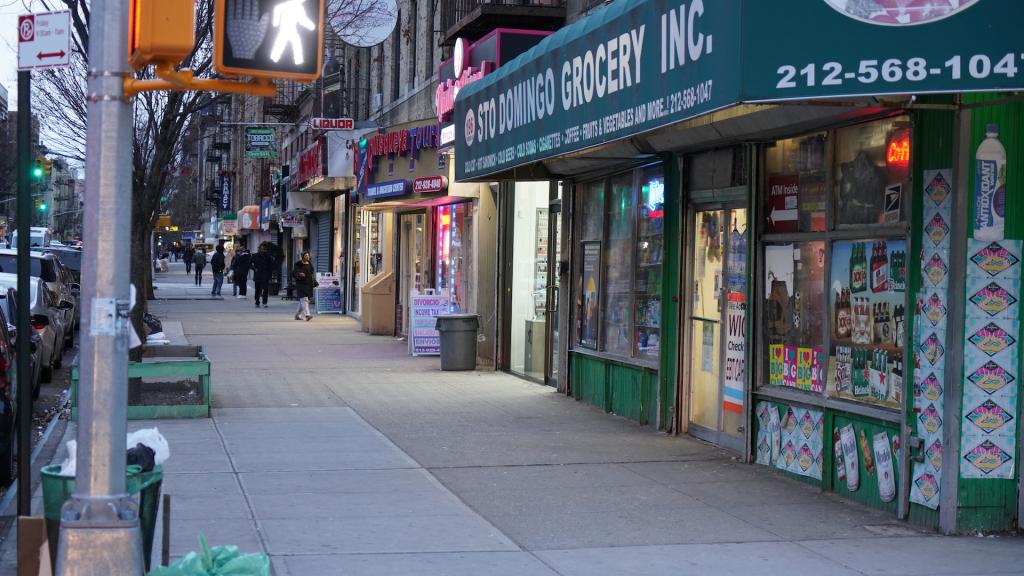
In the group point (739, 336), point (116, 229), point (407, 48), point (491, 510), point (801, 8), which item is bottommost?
point (491, 510)

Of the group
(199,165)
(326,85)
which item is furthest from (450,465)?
(199,165)

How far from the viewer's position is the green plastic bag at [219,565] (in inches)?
207

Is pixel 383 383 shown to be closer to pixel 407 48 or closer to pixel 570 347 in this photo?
pixel 570 347

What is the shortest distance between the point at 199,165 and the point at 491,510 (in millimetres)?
98802

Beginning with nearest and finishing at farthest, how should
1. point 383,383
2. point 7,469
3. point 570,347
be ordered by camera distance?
point 7,469 → point 570,347 → point 383,383

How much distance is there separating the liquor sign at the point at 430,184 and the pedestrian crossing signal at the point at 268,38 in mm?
14222

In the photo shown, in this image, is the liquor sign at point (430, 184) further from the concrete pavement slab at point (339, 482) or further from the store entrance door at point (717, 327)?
the concrete pavement slab at point (339, 482)

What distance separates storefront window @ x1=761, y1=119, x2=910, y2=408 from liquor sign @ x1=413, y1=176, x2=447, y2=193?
9959 millimetres

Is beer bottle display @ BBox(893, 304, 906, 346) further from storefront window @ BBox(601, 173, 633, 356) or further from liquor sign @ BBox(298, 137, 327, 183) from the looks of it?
liquor sign @ BBox(298, 137, 327, 183)

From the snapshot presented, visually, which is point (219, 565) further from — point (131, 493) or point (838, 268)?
point (838, 268)

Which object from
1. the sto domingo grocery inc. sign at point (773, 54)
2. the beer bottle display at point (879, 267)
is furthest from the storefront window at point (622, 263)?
the beer bottle display at point (879, 267)

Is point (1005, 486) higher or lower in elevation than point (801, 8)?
lower

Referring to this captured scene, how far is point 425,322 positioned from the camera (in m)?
19.5

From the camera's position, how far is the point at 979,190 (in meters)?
7.37
